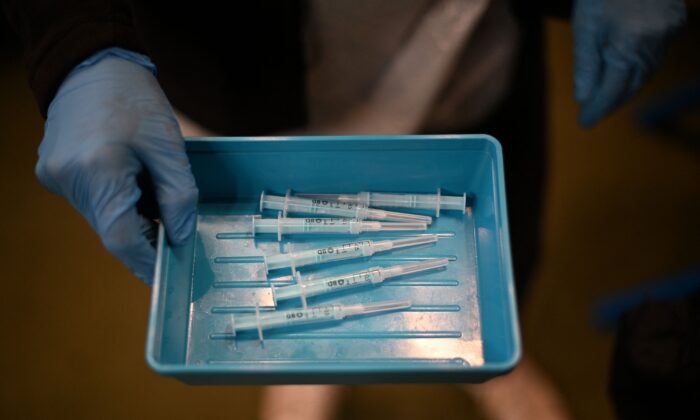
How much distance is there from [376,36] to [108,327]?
147 cm

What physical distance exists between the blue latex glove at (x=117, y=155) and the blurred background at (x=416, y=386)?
3.59 ft

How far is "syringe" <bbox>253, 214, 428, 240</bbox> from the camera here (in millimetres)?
1197

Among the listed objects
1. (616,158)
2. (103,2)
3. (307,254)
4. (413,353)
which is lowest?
(616,158)

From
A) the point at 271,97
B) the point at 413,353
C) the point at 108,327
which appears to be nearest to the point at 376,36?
the point at 271,97

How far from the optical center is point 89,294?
2207 mm

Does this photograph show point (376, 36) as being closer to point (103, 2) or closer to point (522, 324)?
point (103, 2)

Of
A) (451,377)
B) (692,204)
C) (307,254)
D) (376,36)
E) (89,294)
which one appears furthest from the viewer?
(692,204)

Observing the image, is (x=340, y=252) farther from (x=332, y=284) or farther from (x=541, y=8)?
(x=541, y=8)

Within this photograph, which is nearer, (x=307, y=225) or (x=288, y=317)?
(x=288, y=317)

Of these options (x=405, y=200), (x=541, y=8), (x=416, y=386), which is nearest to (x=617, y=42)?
(x=541, y=8)

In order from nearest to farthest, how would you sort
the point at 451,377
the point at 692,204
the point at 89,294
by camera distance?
the point at 451,377 < the point at 89,294 < the point at 692,204

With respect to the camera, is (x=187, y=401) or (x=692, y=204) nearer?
(x=187, y=401)

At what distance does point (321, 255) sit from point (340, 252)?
1.5 inches

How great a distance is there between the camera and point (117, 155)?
105 centimetres
